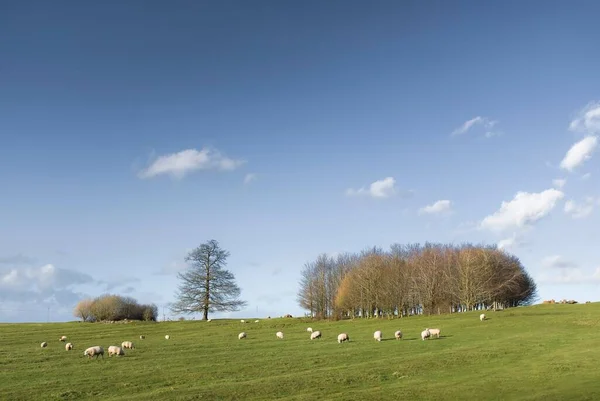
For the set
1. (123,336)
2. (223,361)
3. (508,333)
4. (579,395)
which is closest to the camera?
(579,395)

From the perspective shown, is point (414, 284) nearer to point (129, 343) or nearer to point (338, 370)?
point (129, 343)

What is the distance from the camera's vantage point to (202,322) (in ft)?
344

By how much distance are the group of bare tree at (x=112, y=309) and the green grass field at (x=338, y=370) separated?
78841mm

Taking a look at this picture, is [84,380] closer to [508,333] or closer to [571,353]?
[571,353]

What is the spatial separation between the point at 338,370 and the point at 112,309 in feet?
370

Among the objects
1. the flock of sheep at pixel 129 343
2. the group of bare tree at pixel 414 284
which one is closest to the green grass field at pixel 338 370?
the flock of sheep at pixel 129 343

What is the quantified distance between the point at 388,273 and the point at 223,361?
7693 centimetres

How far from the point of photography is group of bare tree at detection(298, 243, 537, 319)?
363 feet

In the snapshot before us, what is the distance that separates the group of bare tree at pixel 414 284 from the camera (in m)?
111

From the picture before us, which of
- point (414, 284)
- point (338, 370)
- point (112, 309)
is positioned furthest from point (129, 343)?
point (112, 309)

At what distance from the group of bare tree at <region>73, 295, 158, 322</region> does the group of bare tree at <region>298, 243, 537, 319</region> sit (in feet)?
141

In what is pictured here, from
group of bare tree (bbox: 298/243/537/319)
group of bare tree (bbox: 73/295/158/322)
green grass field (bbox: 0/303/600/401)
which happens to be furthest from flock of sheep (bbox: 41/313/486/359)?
group of bare tree (bbox: 73/295/158/322)

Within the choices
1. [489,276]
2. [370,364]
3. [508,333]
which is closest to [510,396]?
[370,364]

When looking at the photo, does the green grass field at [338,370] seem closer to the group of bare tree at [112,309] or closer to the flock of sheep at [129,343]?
the flock of sheep at [129,343]
